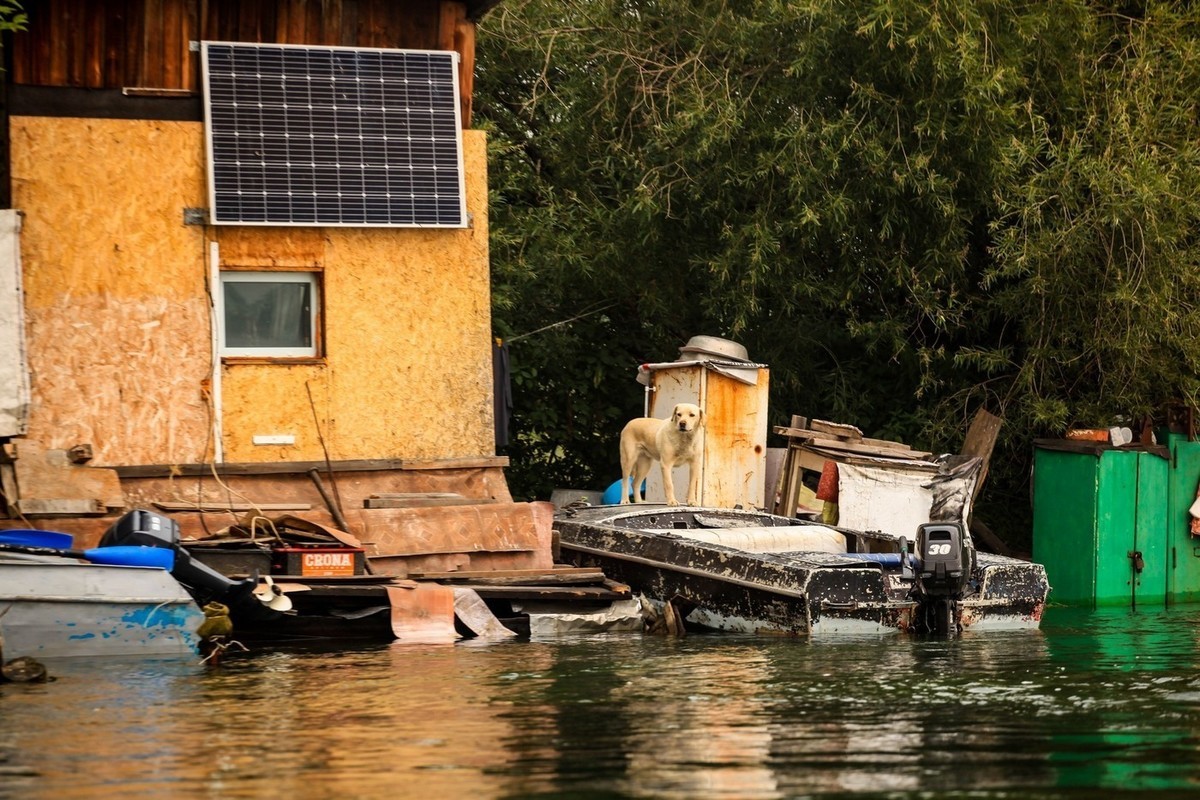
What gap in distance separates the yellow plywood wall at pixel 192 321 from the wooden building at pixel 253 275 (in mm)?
18

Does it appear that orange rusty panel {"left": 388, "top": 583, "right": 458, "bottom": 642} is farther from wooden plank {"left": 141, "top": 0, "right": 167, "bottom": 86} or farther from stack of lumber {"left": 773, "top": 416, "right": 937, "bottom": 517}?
stack of lumber {"left": 773, "top": 416, "right": 937, "bottom": 517}

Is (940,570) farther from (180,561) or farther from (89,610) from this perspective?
(89,610)

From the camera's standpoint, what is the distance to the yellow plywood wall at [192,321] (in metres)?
14.7

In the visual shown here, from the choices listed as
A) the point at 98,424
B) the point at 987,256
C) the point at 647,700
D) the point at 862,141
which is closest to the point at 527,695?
the point at 647,700

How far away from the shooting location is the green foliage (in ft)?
62.6

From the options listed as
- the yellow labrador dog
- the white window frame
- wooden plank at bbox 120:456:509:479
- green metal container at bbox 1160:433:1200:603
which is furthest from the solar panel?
green metal container at bbox 1160:433:1200:603

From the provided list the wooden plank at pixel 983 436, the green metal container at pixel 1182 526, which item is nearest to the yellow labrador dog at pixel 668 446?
the wooden plank at pixel 983 436

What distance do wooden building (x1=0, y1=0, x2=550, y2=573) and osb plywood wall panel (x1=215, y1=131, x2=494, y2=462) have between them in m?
0.02

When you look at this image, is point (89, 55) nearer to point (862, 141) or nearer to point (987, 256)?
point (862, 141)

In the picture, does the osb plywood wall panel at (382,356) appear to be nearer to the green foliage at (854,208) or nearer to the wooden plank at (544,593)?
the wooden plank at (544,593)

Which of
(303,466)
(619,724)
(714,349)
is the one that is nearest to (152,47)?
(303,466)

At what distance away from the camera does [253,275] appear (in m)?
15.4

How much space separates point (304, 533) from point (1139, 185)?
9737mm

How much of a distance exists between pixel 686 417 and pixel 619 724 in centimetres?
853
